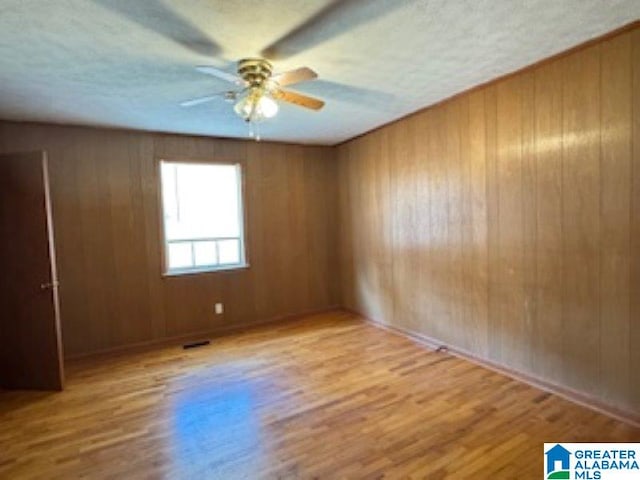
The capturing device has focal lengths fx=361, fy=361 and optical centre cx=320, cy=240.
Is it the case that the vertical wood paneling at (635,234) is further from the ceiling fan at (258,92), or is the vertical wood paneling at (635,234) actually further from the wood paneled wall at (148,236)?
the wood paneled wall at (148,236)

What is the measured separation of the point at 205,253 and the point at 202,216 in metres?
0.45

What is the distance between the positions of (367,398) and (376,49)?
2348 millimetres

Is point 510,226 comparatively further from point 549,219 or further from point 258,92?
point 258,92

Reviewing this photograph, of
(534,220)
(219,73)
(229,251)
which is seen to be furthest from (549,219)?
(229,251)

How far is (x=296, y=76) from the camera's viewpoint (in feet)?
6.76

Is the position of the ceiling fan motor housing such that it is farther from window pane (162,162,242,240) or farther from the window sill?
the window sill

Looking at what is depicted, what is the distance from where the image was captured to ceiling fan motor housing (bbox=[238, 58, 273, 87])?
2.26 metres

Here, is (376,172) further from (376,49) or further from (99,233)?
(99,233)

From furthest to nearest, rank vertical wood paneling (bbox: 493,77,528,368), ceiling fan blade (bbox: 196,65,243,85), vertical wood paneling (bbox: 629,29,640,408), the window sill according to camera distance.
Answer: the window sill, vertical wood paneling (bbox: 493,77,528,368), vertical wood paneling (bbox: 629,29,640,408), ceiling fan blade (bbox: 196,65,243,85)

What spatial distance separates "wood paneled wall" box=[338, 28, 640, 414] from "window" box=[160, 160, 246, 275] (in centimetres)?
190

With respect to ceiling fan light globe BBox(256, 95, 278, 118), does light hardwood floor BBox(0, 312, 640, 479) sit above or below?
below

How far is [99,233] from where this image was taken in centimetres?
371

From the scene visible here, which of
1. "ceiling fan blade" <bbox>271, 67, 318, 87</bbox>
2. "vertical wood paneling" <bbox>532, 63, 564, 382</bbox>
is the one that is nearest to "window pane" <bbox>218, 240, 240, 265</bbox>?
"ceiling fan blade" <bbox>271, 67, 318, 87</bbox>

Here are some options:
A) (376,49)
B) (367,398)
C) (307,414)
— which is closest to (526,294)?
(367,398)
